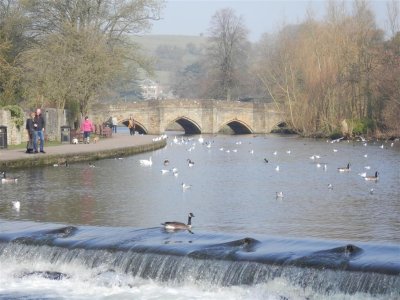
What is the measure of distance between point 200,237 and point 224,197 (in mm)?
7211

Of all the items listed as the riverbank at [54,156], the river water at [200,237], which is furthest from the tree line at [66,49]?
the river water at [200,237]

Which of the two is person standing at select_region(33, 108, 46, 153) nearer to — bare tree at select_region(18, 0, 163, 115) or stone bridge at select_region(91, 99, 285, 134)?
bare tree at select_region(18, 0, 163, 115)

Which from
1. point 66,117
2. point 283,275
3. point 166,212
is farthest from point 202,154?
point 283,275

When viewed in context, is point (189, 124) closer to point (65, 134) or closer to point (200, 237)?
point (65, 134)

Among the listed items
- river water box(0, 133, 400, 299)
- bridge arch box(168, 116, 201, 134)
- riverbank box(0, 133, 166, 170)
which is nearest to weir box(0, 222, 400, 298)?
river water box(0, 133, 400, 299)

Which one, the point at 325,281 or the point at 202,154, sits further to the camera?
the point at 202,154

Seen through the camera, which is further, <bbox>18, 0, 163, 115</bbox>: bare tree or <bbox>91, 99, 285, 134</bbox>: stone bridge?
<bbox>91, 99, 285, 134</bbox>: stone bridge

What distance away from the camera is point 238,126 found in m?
86.5

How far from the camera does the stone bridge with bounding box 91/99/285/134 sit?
75.5m

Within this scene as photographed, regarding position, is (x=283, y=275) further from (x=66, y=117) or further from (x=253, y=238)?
(x=66, y=117)

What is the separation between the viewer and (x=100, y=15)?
52719 mm

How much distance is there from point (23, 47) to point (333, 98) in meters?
23.1

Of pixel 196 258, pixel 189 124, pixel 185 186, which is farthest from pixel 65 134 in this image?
pixel 189 124

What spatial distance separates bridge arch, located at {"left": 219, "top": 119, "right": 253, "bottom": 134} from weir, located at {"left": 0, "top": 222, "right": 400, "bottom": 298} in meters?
67.9
